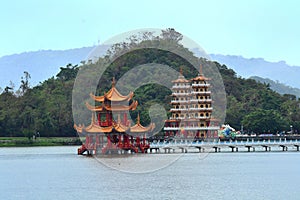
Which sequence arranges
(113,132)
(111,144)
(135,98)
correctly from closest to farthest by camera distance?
(111,144), (113,132), (135,98)

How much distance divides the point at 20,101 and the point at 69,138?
12609 millimetres

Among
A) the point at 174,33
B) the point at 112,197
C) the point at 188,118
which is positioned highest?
the point at 174,33

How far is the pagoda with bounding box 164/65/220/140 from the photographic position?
300ft

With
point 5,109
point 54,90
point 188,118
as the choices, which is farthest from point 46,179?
point 54,90

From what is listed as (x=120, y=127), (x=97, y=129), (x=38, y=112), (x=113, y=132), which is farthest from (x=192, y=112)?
(x=97, y=129)

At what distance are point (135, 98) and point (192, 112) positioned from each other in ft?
54.5

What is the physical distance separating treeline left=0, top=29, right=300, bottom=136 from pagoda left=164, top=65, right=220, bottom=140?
446cm

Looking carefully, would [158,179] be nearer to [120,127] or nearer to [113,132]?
[120,127]

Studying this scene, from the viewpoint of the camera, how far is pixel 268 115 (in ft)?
316

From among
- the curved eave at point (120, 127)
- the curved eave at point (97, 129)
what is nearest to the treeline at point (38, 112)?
the curved eave at point (97, 129)

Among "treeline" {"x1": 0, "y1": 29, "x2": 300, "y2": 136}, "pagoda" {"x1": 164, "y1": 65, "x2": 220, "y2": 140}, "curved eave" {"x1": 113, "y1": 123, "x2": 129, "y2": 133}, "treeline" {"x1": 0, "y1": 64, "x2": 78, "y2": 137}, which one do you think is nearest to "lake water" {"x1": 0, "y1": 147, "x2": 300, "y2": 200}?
"curved eave" {"x1": 113, "y1": 123, "x2": 129, "y2": 133}

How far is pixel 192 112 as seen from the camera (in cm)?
9431

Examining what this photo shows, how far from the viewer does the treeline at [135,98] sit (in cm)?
10238

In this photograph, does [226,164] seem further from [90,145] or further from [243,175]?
[90,145]
